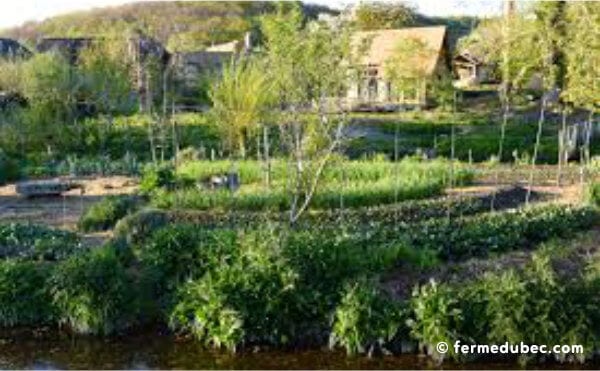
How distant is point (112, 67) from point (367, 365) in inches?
1126

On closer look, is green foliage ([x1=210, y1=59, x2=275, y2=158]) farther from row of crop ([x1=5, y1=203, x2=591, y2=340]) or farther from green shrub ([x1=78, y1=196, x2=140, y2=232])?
row of crop ([x1=5, y1=203, x2=591, y2=340])

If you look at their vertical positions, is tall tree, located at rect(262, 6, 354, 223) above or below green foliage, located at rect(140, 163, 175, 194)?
above

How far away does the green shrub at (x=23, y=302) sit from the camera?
474 inches

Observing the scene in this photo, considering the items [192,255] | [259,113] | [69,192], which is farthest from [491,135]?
[192,255]

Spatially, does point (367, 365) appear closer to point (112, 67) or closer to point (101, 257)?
point (101, 257)

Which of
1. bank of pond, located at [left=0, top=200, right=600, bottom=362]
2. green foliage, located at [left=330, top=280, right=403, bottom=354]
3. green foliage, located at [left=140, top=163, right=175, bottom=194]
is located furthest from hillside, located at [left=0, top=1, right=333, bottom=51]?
green foliage, located at [left=330, top=280, right=403, bottom=354]

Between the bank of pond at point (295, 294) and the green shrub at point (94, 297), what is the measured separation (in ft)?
0.04

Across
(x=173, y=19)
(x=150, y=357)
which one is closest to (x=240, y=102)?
(x=150, y=357)

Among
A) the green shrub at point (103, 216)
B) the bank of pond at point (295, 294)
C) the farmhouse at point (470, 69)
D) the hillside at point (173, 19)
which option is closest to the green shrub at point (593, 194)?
the bank of pond at point (295, 294)

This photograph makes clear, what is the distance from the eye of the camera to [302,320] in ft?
36.4

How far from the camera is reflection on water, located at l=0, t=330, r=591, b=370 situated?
10578mm

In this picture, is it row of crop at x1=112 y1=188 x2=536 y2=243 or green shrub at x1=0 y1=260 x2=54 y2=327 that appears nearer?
green shrub at x1=0 y1=260 x2=54 y2=327

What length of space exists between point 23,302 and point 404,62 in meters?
28.7

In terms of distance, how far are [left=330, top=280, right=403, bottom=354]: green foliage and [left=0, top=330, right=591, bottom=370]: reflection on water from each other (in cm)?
16
